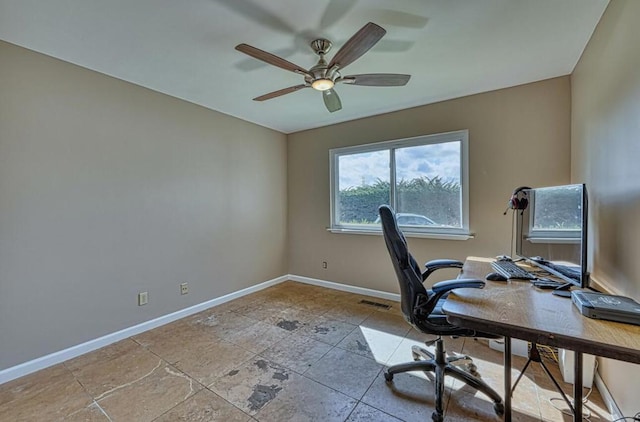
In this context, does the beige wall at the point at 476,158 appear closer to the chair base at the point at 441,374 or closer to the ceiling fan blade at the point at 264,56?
the chair base at the point at 441,374

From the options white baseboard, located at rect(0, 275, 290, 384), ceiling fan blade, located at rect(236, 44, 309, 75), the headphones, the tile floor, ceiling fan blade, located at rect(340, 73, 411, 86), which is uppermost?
ceiling fan blade, located at rect(340, 73, 411, 86)

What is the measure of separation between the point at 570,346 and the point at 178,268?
328cm

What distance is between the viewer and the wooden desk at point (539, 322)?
0.90 metres

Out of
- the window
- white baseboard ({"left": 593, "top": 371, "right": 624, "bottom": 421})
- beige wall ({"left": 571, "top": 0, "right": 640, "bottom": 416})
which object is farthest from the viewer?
the window

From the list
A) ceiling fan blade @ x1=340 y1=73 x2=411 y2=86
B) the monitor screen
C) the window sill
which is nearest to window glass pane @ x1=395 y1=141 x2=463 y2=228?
the window sill

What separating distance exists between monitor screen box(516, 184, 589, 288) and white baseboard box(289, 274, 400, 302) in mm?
1784

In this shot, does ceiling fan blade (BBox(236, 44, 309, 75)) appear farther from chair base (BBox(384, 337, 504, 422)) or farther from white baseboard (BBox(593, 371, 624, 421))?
white baseboard (BBox(593, 371, 624, 421))

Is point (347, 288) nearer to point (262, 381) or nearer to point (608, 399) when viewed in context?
point (262, 381)

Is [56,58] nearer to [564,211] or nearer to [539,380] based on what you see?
[564,211]

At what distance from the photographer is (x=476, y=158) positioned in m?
3.02

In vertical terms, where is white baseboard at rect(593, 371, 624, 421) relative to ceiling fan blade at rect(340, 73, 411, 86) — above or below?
below

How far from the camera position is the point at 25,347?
211 centimetres

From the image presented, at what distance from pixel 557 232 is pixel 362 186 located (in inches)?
96.1

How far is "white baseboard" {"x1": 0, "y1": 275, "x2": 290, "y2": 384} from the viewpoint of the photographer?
2.06m
